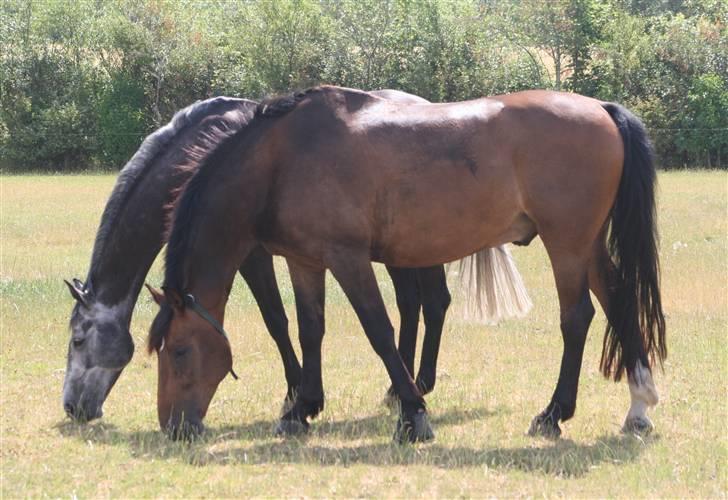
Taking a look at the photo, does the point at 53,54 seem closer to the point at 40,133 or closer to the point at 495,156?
the point at 40,133

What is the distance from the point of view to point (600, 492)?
5.38 metres

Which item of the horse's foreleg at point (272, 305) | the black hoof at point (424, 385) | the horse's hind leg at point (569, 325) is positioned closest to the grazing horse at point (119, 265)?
the horse's foreleg at point (272, 305)

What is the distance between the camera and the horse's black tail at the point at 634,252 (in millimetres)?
6656

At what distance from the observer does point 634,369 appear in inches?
267

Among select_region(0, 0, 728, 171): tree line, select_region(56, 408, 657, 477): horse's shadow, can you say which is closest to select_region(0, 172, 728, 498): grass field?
select_region(56, 408, 657, 477): horse's shadow

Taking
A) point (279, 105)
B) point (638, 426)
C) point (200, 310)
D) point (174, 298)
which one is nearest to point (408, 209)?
point (279, 105)

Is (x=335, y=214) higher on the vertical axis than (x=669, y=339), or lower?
higher

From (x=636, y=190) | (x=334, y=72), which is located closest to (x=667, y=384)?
(x=636, y=190)

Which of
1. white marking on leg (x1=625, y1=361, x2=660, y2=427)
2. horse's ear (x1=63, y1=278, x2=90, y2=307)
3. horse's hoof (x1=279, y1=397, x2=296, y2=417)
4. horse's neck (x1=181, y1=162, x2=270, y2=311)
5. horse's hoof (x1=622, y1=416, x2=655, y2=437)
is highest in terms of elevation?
horse's neck (x1=181, y1=162, x2=270, y2=311)

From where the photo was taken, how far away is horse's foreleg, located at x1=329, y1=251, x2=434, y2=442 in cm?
646

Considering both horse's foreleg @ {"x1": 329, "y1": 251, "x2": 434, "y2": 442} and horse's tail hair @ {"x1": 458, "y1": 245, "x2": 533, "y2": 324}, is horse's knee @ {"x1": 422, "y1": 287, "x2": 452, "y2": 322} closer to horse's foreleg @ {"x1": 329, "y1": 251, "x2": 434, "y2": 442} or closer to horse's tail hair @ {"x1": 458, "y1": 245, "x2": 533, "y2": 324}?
horse's tail hair @ {"x1": 458, "y1": 245, "x2": 533, "y2": 324}

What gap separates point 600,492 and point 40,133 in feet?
115

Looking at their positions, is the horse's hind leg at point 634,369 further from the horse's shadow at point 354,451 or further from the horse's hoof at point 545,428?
the horse's hoof at point 545,428

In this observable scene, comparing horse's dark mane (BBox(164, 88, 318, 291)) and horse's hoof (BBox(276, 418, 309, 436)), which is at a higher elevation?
horse's dark mane (BBox(164, 88, 318, 291))
